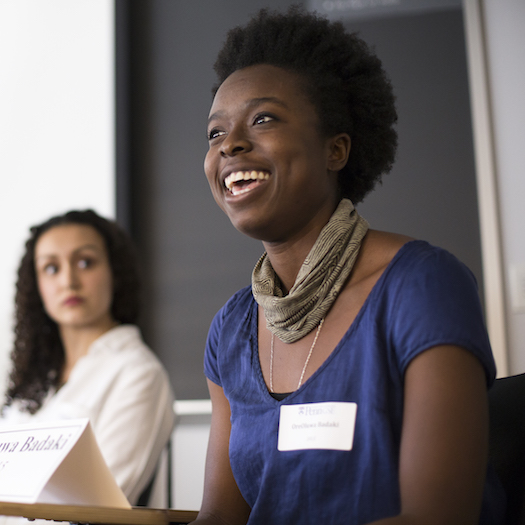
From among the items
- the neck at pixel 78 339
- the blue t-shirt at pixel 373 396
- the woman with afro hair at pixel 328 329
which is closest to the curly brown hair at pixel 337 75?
the woman with afro hair at pixel 328 329

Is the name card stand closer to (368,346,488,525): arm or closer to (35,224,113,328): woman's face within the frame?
(368,346,488,525): arm

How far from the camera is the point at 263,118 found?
1316 mm

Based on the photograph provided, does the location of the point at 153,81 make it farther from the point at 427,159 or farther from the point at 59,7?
the point at 427,159

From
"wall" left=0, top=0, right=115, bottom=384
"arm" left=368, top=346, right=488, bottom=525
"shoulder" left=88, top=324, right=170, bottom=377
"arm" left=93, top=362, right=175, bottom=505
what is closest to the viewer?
"arm" left=368, top=346, right=488, bottom=525

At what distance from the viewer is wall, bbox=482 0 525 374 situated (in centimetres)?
244

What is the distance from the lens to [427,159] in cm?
265

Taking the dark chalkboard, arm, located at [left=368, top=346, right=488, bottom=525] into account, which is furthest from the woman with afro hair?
the dark chalkboard

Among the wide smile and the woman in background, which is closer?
the wide smile

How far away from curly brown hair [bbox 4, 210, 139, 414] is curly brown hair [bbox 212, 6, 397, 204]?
139 centimetres

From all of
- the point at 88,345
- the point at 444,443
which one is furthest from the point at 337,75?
the point at 88,345

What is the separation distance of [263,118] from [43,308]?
1.86m

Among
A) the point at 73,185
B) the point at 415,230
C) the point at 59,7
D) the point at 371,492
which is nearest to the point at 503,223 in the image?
the point at 415,230

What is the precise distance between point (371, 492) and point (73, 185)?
8.00 ft

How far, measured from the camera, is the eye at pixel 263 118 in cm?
A: 131
